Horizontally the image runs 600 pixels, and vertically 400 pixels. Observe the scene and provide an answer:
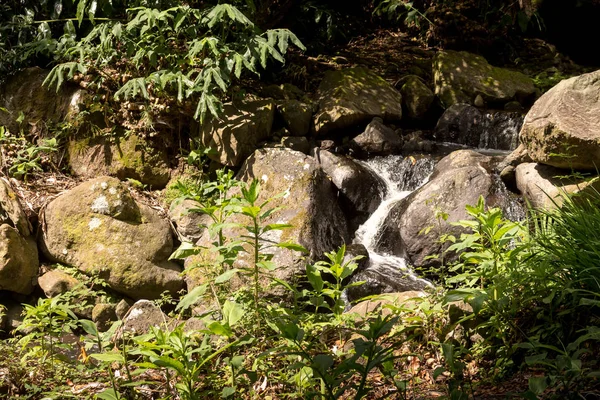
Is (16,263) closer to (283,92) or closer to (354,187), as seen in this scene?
(354,187)

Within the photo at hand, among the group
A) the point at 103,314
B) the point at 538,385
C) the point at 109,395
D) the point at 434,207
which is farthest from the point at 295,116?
the point at 538,385

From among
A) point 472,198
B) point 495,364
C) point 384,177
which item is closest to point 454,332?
point 495,364

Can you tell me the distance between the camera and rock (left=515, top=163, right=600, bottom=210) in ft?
17.8

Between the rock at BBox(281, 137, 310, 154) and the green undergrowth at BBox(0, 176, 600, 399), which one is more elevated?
the green undergrowth at BBox(0, 176, 600, 399)

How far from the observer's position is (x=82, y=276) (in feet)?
18.4

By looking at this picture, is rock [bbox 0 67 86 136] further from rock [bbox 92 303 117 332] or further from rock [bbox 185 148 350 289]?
rock [bbox 92 303 117 332]

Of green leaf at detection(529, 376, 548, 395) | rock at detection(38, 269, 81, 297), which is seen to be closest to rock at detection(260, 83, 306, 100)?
rock at detection(38, 269, 81, 297)

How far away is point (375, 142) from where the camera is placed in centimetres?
736

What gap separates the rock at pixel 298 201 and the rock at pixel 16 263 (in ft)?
4.82

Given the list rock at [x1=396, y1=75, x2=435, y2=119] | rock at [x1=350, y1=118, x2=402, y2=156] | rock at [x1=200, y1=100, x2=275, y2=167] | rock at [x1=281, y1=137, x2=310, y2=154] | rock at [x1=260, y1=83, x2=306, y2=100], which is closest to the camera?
rock at [x1=200, y1=100, x2=275, y2=167]

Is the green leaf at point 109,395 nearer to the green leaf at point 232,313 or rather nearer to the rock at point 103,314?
the green leaf at point 232,313

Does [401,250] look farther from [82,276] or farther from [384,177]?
[82,276]

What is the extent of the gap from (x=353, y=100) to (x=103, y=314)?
4.20m

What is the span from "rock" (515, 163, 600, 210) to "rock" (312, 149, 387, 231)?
159 centimetres
